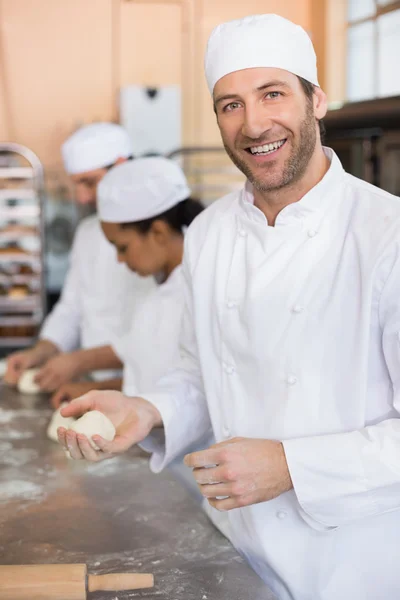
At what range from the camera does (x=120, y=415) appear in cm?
137

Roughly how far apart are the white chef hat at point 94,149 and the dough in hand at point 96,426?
163cm

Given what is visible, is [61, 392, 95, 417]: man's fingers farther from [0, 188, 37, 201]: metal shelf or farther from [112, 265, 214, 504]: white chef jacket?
[0, 188, 37, 201]: metal shelf

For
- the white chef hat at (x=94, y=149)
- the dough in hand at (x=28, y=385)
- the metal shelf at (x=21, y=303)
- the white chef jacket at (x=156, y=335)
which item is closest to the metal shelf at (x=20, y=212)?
the metal shelf at (x=21, y=303)

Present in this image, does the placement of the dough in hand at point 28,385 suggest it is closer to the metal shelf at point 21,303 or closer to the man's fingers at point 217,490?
the man's fingers at point 217,490

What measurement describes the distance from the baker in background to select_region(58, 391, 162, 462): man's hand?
121 centimetres

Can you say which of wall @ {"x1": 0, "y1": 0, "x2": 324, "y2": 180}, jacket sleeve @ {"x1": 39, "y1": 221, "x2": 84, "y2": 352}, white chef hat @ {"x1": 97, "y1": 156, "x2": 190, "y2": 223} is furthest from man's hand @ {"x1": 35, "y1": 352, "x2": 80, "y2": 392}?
wall @ {"x1": 0, "y1": 0, "x2": 324, "y2": 180}

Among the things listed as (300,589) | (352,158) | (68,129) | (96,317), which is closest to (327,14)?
(68,129)

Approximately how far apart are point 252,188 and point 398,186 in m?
1.50

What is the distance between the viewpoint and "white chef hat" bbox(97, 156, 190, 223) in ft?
6.57

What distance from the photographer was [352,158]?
2.84 m

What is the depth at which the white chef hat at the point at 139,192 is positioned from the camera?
2004 millimetres

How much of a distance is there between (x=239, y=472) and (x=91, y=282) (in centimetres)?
198

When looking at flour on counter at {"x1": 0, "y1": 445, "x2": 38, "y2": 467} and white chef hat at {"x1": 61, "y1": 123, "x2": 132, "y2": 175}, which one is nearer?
flour on counter at {"x1": 0, "y1": 445, "x2": 38, "y2": 467}

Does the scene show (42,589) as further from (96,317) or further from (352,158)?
(352,158)
